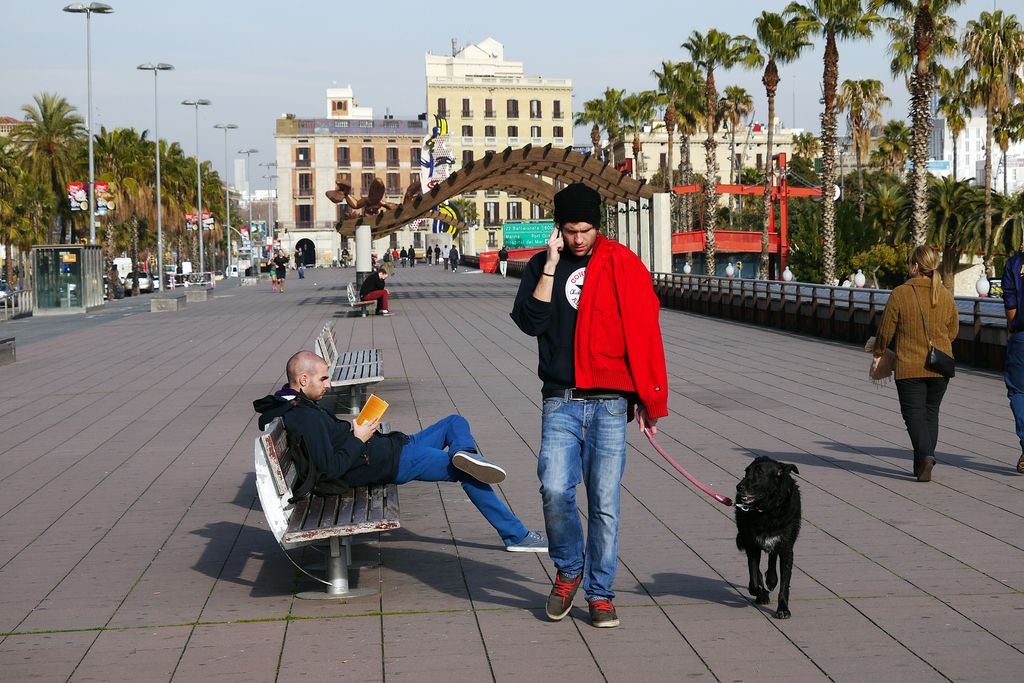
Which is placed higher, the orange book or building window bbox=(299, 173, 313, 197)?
building window bbox=(299, 173, 313, 197)

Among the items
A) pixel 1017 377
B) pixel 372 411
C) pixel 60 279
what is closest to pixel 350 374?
pixel 372 411

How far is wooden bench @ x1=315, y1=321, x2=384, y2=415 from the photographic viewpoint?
11.5 metres

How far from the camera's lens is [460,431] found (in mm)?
6543

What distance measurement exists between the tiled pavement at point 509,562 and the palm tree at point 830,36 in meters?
26.8

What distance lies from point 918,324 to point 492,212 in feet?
375

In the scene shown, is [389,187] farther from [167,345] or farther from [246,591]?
[246,591]

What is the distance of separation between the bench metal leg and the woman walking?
4.18m

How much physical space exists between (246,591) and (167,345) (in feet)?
56.0

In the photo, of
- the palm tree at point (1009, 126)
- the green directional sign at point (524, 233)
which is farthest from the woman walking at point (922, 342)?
the green directional sign at point (524, 233)

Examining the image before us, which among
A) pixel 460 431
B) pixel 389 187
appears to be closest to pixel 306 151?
pixel 389 187

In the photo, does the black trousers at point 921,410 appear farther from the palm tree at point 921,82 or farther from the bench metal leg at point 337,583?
the palm tree at point 921,82

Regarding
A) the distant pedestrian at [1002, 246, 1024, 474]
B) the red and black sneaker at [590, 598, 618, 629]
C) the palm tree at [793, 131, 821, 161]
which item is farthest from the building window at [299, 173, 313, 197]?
the red and black sneaker at [590, 598, 618, 629]

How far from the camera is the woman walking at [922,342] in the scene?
8.29 metres

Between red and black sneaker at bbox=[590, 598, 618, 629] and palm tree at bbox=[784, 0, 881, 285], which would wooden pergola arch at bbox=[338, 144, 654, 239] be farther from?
red and black sneaker at bbox=[590, 598, 618, 629]
